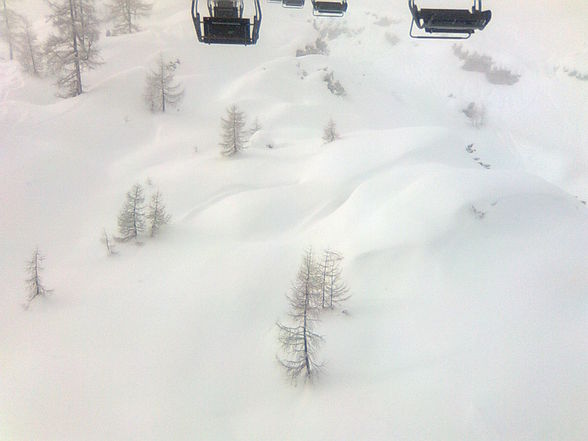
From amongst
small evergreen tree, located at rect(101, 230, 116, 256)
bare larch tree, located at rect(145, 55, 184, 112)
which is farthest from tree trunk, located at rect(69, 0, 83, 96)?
small evergreen tree, located at rect(101, 230, 116, 256)

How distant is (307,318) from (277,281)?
8.94 ft

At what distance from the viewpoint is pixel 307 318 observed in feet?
34.1

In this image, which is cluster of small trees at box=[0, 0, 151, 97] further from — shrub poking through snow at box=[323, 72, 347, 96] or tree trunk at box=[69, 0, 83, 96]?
shrub poking through snow at box=[323, 72, 347, 96]

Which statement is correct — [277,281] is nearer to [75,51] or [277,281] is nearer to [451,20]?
[451,20]

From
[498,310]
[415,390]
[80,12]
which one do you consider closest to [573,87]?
[498,310]

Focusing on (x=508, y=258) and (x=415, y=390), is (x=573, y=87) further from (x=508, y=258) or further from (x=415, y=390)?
(x=415, y=390)

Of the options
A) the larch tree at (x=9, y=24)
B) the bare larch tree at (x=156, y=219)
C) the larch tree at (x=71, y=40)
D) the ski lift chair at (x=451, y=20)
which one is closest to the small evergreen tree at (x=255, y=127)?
the bare larch tree at (x=156, y=219)

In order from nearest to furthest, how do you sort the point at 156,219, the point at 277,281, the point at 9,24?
1. the point at 277,281
2. the point at 156,219
3. the point at 9,24

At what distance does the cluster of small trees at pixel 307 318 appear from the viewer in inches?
378

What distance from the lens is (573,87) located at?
116ft

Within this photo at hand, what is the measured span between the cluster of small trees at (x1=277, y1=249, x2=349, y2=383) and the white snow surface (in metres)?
0.37

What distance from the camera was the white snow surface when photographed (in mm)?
8859

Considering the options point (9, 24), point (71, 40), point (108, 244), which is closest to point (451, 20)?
point (108, 244)

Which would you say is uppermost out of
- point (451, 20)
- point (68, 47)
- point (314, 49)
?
point (451, 20)
